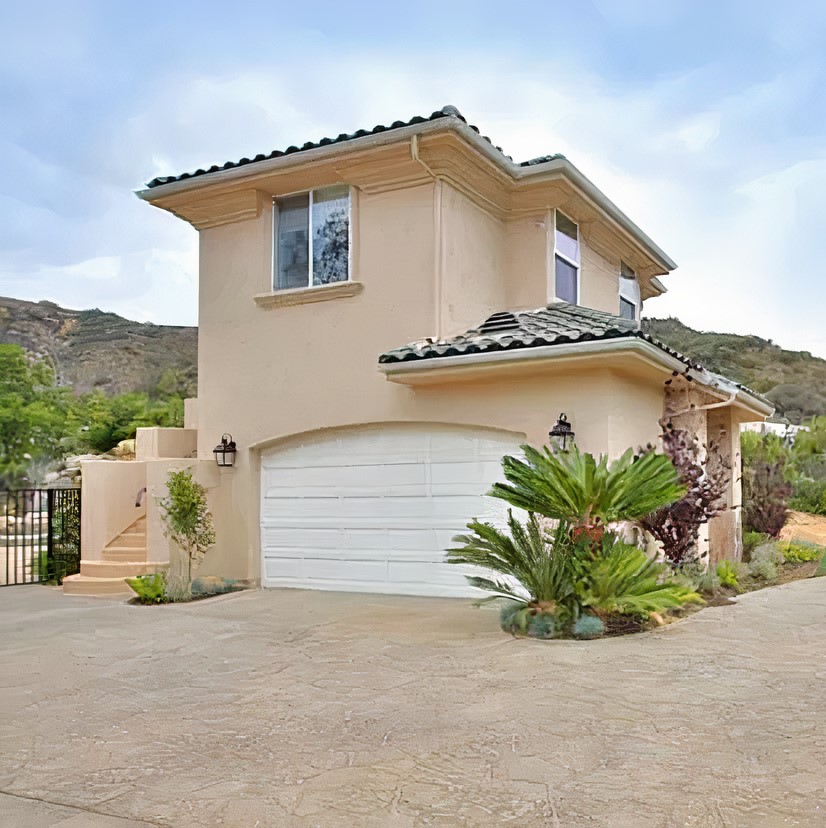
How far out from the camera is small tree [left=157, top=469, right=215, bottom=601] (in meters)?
11.5

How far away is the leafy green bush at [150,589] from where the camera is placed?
11188 mm

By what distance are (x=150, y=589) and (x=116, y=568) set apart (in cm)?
157

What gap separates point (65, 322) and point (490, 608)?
7002cm

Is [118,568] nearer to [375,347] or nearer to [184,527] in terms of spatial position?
[184,527]

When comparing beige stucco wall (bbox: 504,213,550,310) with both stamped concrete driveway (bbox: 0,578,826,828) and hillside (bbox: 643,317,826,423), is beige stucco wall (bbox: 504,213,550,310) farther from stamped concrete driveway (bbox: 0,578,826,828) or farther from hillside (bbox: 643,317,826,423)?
hillside (bbox: 643,317,826,423)

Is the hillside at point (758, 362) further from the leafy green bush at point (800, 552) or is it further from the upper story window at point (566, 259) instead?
the upper story window at point (566, 259)

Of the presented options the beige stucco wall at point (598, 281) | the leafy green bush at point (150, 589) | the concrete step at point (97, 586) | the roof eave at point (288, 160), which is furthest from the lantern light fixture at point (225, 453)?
the beige stucco wall at point (598, 281)

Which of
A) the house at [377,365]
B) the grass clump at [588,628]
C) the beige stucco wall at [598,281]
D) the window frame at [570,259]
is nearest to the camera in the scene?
the grass clump at [588,628]

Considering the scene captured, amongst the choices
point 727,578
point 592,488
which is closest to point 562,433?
point 592,488

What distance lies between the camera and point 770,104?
23.8m

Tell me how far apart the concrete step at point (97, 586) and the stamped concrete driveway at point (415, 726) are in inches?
134

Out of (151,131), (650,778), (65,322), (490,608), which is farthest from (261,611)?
(65,322)

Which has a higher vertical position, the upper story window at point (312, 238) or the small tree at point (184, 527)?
the upper story window at point (312, 238)

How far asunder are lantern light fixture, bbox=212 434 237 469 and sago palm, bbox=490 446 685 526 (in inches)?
212
